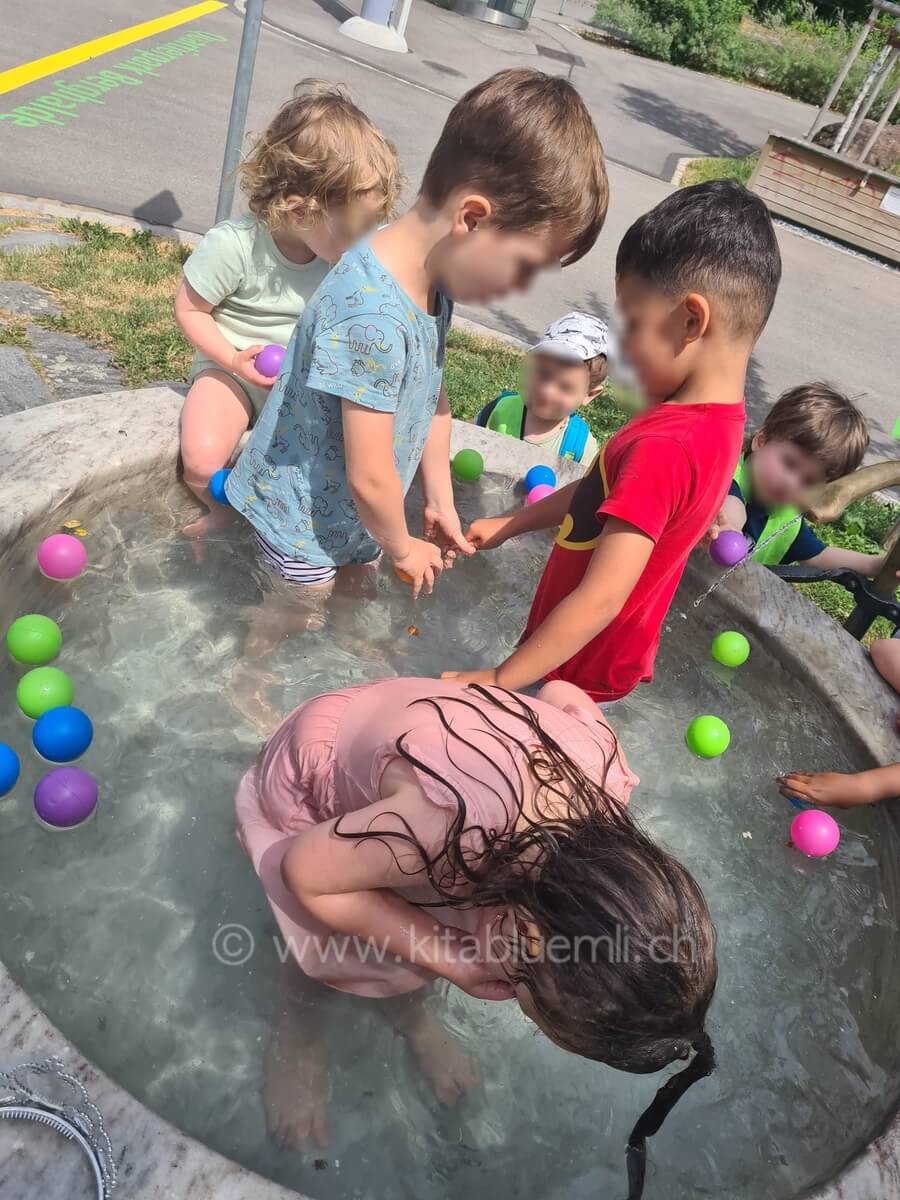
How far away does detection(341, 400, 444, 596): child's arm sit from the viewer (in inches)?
94.1

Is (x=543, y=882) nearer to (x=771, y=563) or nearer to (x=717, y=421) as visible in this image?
(x=717, y=421)

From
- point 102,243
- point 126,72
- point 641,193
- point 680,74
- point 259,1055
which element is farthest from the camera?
point 680,74

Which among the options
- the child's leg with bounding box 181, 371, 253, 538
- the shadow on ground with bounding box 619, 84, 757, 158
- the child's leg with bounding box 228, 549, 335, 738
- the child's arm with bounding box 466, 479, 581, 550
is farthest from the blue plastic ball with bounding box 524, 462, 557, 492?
the shadow on ground with bounding box 619, 84, 757, 158

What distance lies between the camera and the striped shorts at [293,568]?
290 centimetres

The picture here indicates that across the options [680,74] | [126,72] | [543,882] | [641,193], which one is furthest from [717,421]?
[680,74]

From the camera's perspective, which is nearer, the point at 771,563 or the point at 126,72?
the point at 771,563

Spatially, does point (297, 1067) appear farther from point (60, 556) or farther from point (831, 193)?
point (831, 193)

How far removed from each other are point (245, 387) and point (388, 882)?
2130mm

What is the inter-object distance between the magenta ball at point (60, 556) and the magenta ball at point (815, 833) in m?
2.26

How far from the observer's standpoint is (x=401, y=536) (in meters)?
2.59

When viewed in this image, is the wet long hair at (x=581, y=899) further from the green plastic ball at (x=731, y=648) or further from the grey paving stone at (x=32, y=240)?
the grey paving stone at (x=32, y=240)

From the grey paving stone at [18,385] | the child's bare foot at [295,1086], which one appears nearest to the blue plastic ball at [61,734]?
the child's bare foot at [295,1086]

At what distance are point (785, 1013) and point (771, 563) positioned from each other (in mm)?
2114

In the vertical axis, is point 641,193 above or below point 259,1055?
below
